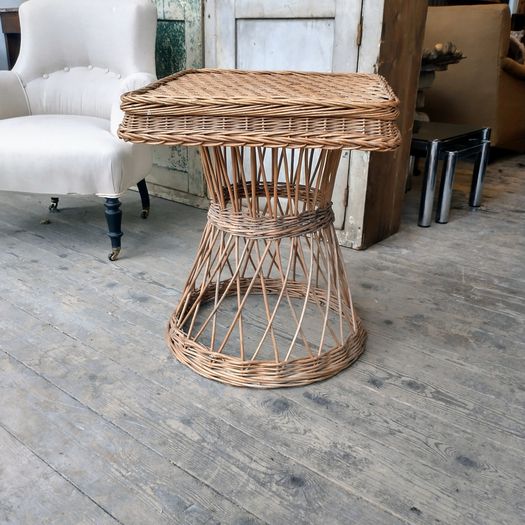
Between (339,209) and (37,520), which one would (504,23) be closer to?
(339,209)

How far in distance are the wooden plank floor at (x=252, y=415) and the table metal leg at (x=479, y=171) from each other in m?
0.84

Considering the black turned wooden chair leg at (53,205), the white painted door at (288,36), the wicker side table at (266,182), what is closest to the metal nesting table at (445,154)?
the white painted door at (288,36)

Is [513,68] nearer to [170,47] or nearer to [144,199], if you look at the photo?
[170,47]

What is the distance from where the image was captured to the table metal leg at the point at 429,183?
2.22 m

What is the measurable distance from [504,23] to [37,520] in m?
3.33

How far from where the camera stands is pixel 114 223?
1841 mm

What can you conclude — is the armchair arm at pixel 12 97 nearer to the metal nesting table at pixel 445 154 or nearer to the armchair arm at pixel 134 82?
the armchair arm at pixel 134 82

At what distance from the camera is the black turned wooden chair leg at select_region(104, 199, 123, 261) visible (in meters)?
1.81

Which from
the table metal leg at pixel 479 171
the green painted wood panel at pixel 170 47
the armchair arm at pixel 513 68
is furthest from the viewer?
the armchair arm at pixel 513 68

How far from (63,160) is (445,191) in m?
1.55

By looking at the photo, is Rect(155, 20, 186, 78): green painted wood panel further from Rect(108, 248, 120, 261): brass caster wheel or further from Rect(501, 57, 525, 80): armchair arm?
Rect(501, 57, 525, 80): armchair arm

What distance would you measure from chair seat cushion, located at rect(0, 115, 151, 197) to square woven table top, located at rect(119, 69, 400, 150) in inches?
25.1

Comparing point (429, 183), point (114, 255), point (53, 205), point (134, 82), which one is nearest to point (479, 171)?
point (429, 183)

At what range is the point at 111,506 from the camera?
896 mm
